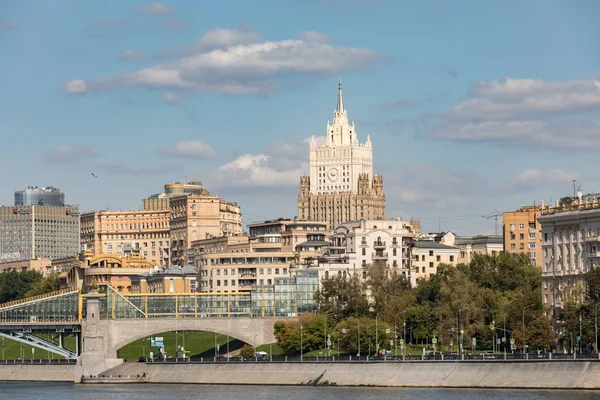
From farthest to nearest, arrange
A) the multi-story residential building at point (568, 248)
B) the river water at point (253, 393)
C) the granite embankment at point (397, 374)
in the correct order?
the multi-story residential building at point (568, 248) < the granite embankment at point (397, 374) < the river water at point (253, 393)

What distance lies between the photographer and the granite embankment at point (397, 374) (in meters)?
156

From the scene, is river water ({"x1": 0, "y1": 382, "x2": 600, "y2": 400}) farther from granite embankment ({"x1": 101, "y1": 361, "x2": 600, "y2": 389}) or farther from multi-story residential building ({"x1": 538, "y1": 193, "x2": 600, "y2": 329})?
multi-story residential building ({"x1": 538, "y1": 193, "x2": 600, "y2": 329})

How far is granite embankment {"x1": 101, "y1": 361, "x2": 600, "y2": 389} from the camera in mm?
155875

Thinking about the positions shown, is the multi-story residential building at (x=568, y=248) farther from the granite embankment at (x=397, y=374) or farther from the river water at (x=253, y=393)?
the river water at (x=253, y=393)

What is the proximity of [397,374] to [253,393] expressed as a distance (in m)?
14.6

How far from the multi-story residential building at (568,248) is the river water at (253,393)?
29233mm

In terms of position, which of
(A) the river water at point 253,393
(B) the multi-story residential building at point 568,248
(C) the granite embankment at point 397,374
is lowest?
(A) the river water at point 253,393

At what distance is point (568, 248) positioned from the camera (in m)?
194

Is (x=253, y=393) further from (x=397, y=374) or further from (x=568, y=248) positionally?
(x=568, y=248)

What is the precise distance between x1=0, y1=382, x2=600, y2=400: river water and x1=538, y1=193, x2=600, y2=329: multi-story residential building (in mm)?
29233

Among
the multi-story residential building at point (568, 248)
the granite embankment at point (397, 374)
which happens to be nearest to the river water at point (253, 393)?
the granite embankment at point (397, 374)

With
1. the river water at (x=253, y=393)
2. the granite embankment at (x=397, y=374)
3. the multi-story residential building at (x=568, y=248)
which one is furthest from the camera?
the multi-story residential building at (x=568, y=248)

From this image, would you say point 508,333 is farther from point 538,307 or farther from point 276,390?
point 276,390

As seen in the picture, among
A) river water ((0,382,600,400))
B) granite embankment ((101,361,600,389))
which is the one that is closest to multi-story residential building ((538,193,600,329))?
granite embankment ((101,361,600,389))
